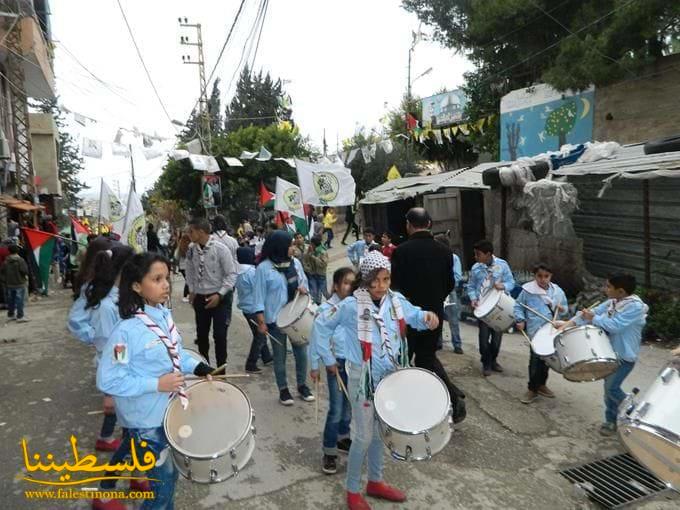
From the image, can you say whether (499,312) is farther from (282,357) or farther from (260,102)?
(260,102)

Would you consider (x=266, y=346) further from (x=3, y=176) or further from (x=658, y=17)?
(x=3, y=176)

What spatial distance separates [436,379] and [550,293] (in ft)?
9.17

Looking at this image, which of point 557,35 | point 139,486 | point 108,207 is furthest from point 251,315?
point 557,35

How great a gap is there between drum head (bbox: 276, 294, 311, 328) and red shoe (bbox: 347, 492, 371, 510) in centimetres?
198

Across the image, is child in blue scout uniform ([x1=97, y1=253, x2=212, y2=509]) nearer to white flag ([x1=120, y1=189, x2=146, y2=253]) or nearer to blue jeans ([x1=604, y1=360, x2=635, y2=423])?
blue jeans ([x1=604, y1=360, x2=635, y2=423])

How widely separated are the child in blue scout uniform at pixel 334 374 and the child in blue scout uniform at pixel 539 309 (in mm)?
2244

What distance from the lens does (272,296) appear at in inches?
210

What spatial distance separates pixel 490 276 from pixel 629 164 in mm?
3760

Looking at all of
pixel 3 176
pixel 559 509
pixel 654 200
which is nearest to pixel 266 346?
pixel 559 509

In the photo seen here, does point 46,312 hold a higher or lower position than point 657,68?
lower

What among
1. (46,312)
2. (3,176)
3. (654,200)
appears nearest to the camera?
(654,200)

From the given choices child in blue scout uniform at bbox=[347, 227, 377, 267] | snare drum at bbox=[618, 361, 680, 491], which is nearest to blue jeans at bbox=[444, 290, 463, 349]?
child in blue scout uniform at bbox=[347, 227, 377, 267]

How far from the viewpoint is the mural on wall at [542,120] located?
15.0 metres

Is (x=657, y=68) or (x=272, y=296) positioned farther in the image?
(x=657, y=68)
